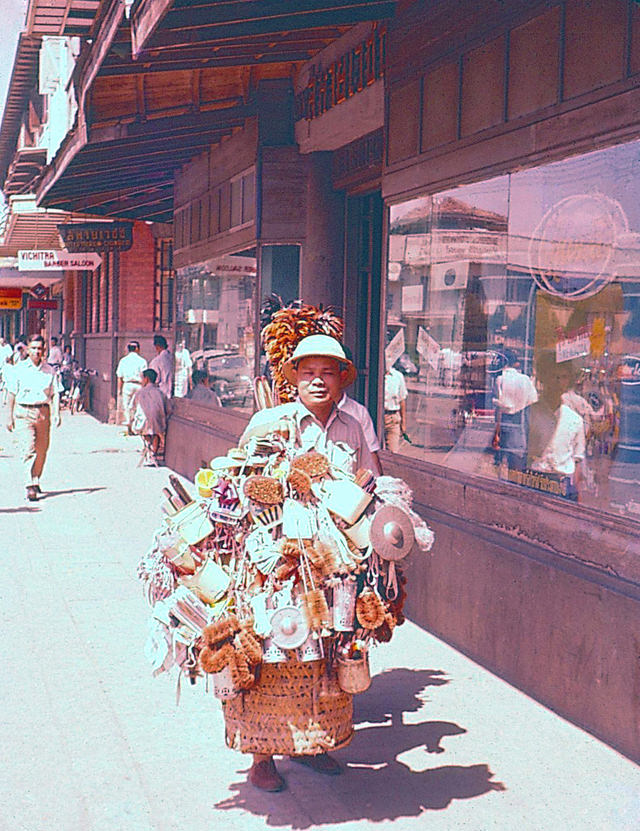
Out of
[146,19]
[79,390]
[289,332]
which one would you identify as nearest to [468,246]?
[146,19]

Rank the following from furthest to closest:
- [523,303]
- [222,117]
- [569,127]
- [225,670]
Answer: [222,117] < [523,303] < [569,127] < [225,670]

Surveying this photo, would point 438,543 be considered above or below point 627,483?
below

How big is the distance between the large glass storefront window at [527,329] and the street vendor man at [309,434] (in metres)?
1.51

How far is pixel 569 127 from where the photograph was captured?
20.9 ft

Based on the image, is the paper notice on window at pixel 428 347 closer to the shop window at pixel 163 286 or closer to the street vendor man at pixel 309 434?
the street vendor man at pixel 309 434

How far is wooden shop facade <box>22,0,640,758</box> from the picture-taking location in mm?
5934

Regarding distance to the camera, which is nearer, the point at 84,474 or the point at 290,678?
the point at 290,678

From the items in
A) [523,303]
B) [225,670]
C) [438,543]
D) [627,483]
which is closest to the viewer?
[225,670]

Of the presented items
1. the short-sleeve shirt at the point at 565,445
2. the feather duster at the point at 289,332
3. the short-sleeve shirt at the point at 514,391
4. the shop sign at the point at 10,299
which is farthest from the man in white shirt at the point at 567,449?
the shop sign at the point at 10,299

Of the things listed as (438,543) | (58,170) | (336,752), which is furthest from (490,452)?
(58,170)

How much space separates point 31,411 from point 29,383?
33 cm

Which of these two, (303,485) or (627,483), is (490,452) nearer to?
(627,483)

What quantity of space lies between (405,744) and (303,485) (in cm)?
156

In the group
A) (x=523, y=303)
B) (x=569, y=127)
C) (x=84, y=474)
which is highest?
(x=569, y=127)
